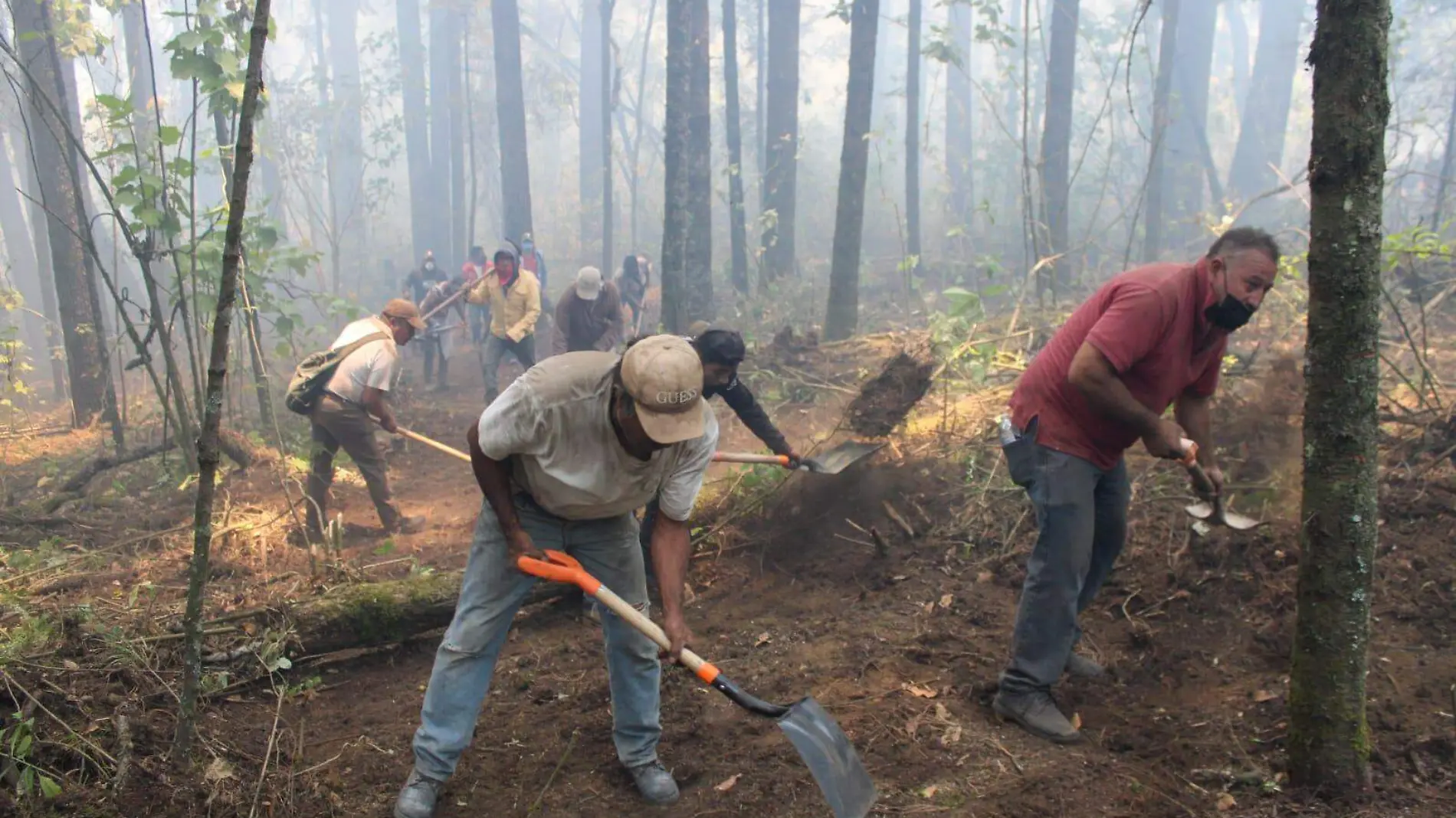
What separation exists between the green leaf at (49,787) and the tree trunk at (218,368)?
13.1 inches

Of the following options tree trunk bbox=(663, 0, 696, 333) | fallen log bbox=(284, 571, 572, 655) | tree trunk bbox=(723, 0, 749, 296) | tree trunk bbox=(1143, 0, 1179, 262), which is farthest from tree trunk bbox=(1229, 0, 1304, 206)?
fallen log bbox=(284, 571, 572, 655)

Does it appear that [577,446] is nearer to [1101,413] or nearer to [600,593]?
[600,593]

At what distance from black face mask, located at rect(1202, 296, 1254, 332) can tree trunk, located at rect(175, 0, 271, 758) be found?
3120 mm

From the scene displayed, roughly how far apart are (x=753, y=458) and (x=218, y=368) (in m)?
3.11

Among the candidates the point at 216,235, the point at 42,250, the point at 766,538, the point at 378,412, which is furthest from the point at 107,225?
the point at 766,538

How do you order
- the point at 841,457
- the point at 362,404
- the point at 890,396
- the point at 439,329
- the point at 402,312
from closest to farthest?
the point at 841,457, the point at 890,396, the point at 362,404, the point at 402,312, the point at 439,329

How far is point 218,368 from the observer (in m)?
2.57

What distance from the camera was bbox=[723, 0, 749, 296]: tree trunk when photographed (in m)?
16.5

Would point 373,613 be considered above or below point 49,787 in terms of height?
below

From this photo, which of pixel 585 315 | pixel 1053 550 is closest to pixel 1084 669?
pixel 1053 550

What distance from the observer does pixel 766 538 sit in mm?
5520

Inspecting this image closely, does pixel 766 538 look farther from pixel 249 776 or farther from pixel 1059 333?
pixel 249 776

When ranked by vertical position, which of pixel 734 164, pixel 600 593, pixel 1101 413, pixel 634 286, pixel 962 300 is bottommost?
pixel 634 286

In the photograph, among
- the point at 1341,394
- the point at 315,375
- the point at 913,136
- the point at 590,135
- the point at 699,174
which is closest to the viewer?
the point at 1341,394
